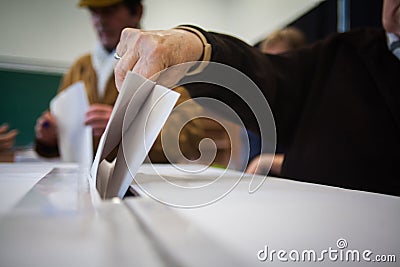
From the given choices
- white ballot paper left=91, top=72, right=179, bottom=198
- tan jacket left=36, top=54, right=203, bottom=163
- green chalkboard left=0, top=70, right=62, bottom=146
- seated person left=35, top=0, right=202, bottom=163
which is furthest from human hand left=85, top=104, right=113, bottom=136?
green chalkboard left=0, top=70, right=62, bottom=146

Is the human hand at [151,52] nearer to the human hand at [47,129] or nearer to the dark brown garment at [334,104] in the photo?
the dark brown garment at [334,104]

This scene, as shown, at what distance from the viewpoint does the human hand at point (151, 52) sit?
0.31 m

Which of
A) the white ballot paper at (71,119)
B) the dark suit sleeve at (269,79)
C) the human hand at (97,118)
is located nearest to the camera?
the dark suit sleeve at (269,79)

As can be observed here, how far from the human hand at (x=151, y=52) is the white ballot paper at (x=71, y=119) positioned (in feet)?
1.63

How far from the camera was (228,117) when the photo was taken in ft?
1.80

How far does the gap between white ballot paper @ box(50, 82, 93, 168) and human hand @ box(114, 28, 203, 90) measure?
498 mm

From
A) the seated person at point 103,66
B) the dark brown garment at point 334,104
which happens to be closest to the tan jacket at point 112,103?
the seated person at point 103,66

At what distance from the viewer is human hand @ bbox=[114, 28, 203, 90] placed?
1.00ft

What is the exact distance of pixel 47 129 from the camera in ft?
3.23

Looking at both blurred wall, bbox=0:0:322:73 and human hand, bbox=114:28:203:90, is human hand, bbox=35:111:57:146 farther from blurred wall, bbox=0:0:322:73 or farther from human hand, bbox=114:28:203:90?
blurred wall, bbox=0:0:322:73

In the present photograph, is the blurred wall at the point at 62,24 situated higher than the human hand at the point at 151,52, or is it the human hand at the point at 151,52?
the human hand at the point at 151,52

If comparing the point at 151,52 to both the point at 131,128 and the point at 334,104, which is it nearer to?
the point at 131,128

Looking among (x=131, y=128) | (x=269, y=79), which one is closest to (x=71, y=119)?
(x=269, y=79)

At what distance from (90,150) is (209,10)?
2482mm
